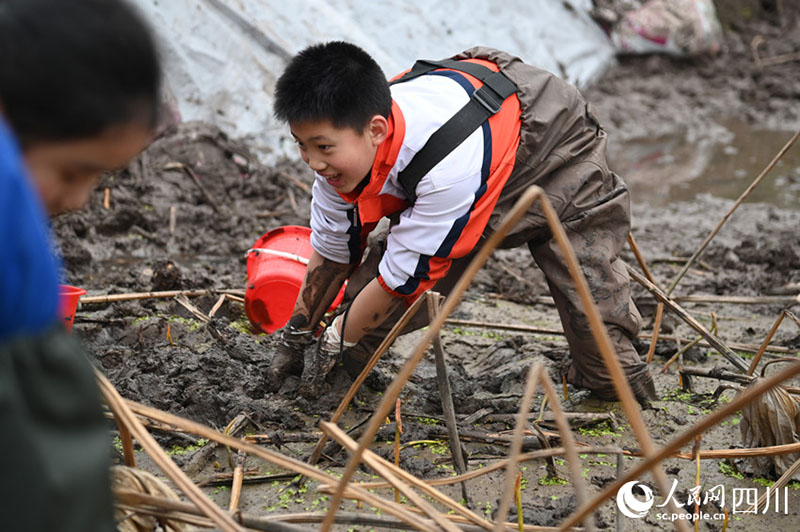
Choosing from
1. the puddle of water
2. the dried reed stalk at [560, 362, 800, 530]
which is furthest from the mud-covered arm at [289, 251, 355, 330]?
the puddle of water

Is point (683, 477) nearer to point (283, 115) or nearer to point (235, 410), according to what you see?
point (235, 410)

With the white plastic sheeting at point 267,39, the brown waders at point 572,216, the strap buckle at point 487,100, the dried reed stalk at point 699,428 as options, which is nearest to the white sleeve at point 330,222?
the brown waders at point 572,216

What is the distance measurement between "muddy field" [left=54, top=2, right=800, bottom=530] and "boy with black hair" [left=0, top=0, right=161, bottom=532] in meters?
1.37

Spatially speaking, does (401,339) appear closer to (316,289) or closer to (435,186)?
(316,289)

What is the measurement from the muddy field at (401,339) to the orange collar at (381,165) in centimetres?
77

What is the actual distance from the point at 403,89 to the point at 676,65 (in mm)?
Result: 7191

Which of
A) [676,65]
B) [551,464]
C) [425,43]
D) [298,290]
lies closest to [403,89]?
[298,290]

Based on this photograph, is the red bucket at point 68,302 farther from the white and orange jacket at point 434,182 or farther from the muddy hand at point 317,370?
the white and orange jacket at point 434,182

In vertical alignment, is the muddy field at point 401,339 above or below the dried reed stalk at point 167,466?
below

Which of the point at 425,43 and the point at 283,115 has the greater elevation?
the point at 283,115

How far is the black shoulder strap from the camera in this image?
265 cm

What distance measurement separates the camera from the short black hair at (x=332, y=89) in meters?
2.50

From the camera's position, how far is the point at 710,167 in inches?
277

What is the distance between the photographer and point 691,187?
21.4 feet
